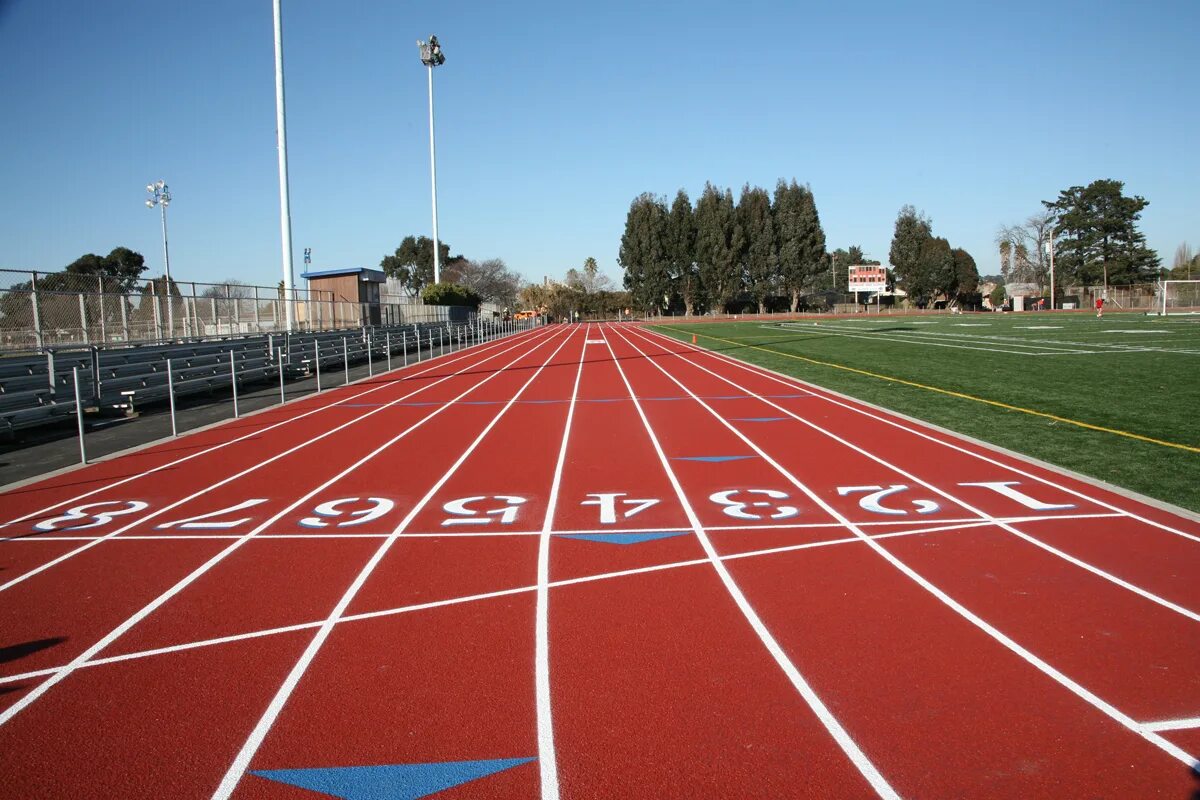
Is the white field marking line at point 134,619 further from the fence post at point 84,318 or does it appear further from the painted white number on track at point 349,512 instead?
the fence post at point 84,318

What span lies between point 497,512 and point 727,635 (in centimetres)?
347

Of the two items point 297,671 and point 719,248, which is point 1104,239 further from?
point 297,671

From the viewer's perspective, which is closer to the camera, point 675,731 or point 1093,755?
→ point 1093,755

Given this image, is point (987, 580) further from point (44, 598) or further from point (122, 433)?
point (122, 433)

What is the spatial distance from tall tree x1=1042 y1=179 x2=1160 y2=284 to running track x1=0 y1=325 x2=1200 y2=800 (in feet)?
312

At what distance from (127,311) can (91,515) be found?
11.7 meters

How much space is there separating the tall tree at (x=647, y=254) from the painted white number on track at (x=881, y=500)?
82009 mm

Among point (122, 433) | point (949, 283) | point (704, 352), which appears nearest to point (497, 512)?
point (122, 433)

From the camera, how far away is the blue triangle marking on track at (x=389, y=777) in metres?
3.26

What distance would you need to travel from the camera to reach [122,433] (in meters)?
13.1

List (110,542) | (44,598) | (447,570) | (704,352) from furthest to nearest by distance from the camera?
(704,352) < (110,542) < (447,570) < (44,598)

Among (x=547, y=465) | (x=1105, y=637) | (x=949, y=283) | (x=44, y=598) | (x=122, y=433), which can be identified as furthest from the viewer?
(x=949, y=283)

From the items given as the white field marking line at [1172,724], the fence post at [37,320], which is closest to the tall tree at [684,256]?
the fence post at [37,320]

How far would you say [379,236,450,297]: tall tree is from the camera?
11625 cm
